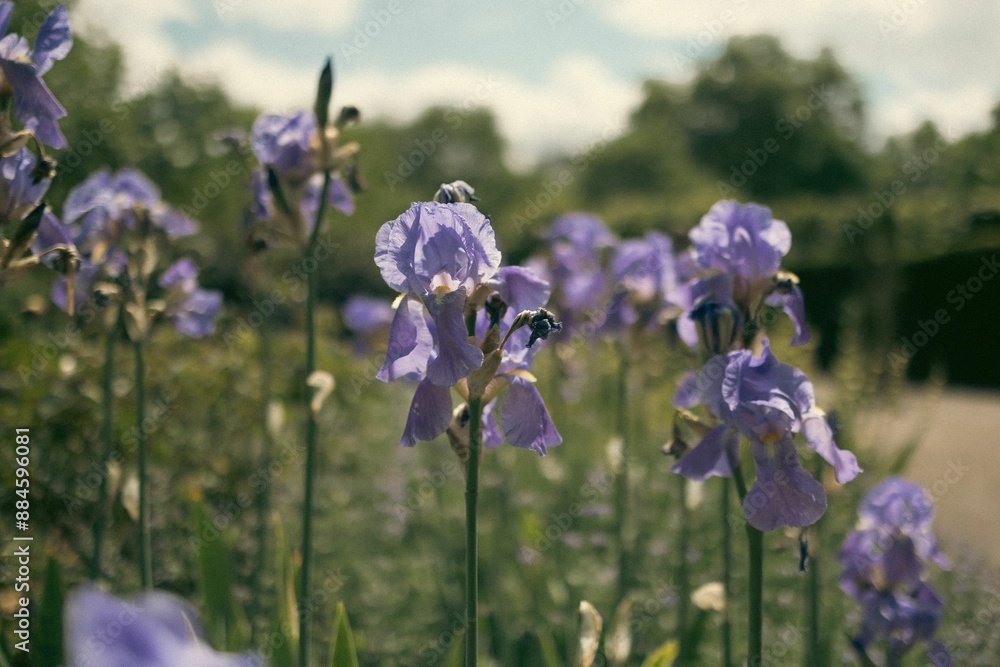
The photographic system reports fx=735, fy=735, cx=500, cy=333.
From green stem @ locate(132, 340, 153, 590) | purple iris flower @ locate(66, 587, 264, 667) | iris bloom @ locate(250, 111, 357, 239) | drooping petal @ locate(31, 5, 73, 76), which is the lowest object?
green stem @ locate(132, 340, 153, 590)

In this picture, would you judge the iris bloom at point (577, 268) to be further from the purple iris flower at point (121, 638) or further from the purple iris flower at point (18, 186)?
the purple iris flower at point (121, 638)

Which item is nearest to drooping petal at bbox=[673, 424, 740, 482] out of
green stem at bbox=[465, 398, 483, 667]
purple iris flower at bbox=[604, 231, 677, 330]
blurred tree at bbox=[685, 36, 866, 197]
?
green stem at bbox=[465, 398, 483, 667]

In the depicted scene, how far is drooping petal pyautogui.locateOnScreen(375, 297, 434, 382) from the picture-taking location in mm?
1216

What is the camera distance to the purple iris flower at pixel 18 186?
1.57 meters

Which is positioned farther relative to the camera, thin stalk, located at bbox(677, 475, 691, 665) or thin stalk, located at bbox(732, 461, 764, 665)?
thin stalk, located at bbox(677, 475, 691, 665)

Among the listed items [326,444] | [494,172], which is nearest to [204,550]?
[326,444]

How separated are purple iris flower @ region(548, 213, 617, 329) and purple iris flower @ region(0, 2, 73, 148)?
220 centimetres

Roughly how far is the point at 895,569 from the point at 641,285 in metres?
1.25

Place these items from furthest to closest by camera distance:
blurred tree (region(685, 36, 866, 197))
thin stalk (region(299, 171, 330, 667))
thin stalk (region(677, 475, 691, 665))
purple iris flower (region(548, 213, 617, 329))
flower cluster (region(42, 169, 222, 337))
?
blurred tree (region(685, 36, 866, 197)), purple iris flower (region(548, 213, 617, 329)), thin stalk (region(677, 475, 691, 665)), flower cluster (region(42, 169, 222, 337)), thin stalk (region(299, 171, 330, 667))

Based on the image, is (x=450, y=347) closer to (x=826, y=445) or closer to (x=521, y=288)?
(x=521, y=288)

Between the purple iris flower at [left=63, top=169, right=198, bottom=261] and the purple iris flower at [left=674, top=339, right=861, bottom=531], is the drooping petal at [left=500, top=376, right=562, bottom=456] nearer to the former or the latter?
the purple iris flower at [left=674, top=339, right=861, bottom=531]

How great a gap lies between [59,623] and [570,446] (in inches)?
118

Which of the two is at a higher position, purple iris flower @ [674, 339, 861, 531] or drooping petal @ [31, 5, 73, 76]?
drooping petal @ [31, 5, 73, 76]

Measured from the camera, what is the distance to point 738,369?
133cm
